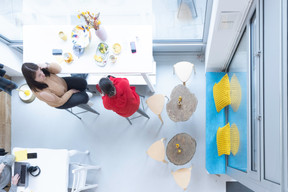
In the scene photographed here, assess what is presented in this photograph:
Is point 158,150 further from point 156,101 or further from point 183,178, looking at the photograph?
point 156,101

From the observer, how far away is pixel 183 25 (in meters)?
2.69

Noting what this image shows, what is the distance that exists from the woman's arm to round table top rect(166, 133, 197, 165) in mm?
1204

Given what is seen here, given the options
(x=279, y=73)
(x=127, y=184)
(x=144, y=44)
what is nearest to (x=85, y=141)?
(x=127, y=184)

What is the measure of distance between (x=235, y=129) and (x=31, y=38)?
7.17 feet

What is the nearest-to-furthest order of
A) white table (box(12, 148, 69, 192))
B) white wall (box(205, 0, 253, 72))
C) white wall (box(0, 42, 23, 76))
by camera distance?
white wall (box(205, 0, 253, 72)) < white table (box(12, 148, 69, 192)) < white wall (box(0, 42, 23, 76))

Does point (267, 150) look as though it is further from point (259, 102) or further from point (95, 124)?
point (95, 124)

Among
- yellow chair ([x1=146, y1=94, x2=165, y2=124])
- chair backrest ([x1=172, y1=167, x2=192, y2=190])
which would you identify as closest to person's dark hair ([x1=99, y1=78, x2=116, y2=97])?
yellow chair ([x1=146, y1=94, x2=165, y2=124])

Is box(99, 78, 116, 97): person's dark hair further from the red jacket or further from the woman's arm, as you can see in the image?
the woman's arm

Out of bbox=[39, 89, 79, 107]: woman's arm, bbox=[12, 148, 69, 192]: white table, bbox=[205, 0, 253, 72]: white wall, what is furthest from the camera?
bbox=[12, 148, 69, 192]: white table

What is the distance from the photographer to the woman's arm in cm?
195

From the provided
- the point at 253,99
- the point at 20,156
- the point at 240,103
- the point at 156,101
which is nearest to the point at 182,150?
the point at 156,101

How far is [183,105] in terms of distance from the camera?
2.51 meters

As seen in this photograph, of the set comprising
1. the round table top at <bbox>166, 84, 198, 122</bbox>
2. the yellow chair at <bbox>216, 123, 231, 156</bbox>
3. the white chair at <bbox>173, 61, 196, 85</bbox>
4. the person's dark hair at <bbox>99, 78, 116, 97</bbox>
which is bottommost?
the yellow chair at <bbox>216, 123, 231, 156</bbox>

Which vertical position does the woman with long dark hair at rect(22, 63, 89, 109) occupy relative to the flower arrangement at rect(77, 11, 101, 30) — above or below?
below
